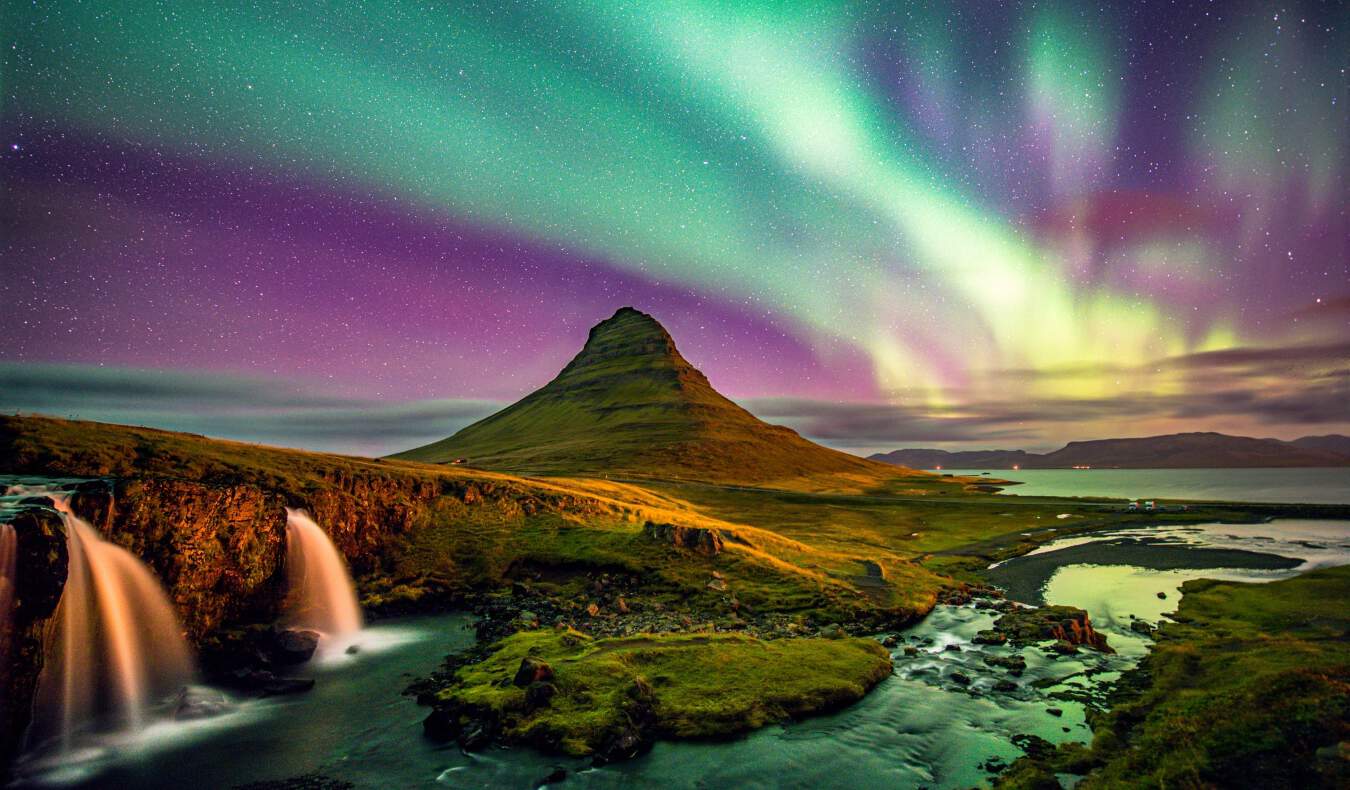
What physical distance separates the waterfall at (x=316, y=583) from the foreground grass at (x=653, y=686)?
17.7 metres

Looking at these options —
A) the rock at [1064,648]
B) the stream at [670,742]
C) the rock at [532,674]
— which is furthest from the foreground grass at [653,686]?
the rock at [1064,648]

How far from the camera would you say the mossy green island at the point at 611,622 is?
26734 mm

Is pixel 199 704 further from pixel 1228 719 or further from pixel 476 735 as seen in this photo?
pixel 1228 719

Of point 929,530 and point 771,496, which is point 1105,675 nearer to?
point 929,530

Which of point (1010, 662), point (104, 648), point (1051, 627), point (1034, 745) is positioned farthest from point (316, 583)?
point (1051, 627)

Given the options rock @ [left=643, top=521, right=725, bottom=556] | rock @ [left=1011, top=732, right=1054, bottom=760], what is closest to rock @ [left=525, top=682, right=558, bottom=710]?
rock @ [left=1011, top=732, right=1054, bottom=760]

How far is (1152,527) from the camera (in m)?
133

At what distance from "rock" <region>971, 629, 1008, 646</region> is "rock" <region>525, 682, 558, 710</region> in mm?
33613

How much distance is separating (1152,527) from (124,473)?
177m

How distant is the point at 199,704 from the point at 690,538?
45.0 meters

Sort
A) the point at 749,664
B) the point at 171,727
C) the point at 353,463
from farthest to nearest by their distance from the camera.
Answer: the point at 353,463
the point at 749,664
the point at 171,727

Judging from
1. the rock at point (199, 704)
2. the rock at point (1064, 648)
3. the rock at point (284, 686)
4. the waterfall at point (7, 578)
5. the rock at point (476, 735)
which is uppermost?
the waterfall at point (7, 578)

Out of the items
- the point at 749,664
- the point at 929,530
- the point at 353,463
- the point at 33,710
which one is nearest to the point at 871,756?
the point at 749,664

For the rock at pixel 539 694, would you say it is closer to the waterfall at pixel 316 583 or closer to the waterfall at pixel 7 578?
the waterfall at pixel 7 578
